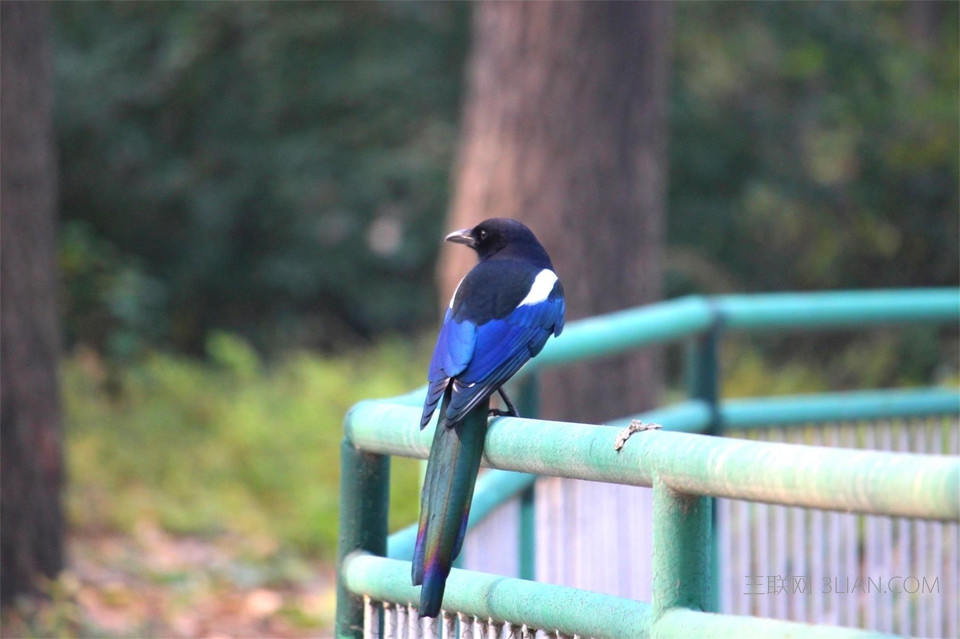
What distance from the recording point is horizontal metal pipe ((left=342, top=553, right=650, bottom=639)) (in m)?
1.64

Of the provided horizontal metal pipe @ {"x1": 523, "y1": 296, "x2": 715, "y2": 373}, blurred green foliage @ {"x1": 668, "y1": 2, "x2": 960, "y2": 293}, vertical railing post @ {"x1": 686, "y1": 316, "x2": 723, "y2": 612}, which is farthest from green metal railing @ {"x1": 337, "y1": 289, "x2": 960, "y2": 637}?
blurred green foliage @ {"x1": 668, "y1": 2, "x2": 960, "y2": 293}

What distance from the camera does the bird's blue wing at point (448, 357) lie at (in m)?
2.04

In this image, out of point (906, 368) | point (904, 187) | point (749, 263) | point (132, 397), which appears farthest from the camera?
point (749, 263)

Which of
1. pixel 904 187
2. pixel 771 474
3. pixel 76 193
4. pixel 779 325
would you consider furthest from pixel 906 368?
pixel 771 474

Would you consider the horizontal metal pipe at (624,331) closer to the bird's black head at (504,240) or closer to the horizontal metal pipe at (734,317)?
the horizontal metal pipe at (734,317)

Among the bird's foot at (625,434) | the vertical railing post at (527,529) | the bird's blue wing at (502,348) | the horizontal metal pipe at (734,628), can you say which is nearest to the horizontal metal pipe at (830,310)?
the vertical railing post at (527,529)

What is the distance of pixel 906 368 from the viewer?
35.6ft

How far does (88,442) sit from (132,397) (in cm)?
148

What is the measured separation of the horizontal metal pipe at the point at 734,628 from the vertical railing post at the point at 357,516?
678 millimetres

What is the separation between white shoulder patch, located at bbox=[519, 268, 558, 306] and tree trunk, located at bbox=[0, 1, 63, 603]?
3.42 metres

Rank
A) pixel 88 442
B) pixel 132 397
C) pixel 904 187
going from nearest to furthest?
pixel 88 442 → pixel 132 397 → pixel 904 187

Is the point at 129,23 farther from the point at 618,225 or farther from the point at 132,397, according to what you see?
the point at 618,225

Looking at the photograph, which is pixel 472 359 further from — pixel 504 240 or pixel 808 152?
pixel 808 152

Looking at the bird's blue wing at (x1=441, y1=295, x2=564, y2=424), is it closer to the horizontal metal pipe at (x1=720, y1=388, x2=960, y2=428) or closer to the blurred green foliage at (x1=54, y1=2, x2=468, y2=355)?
the horizontal metal pipe at (x1=720, y1=388, x2=960, y2=428)
